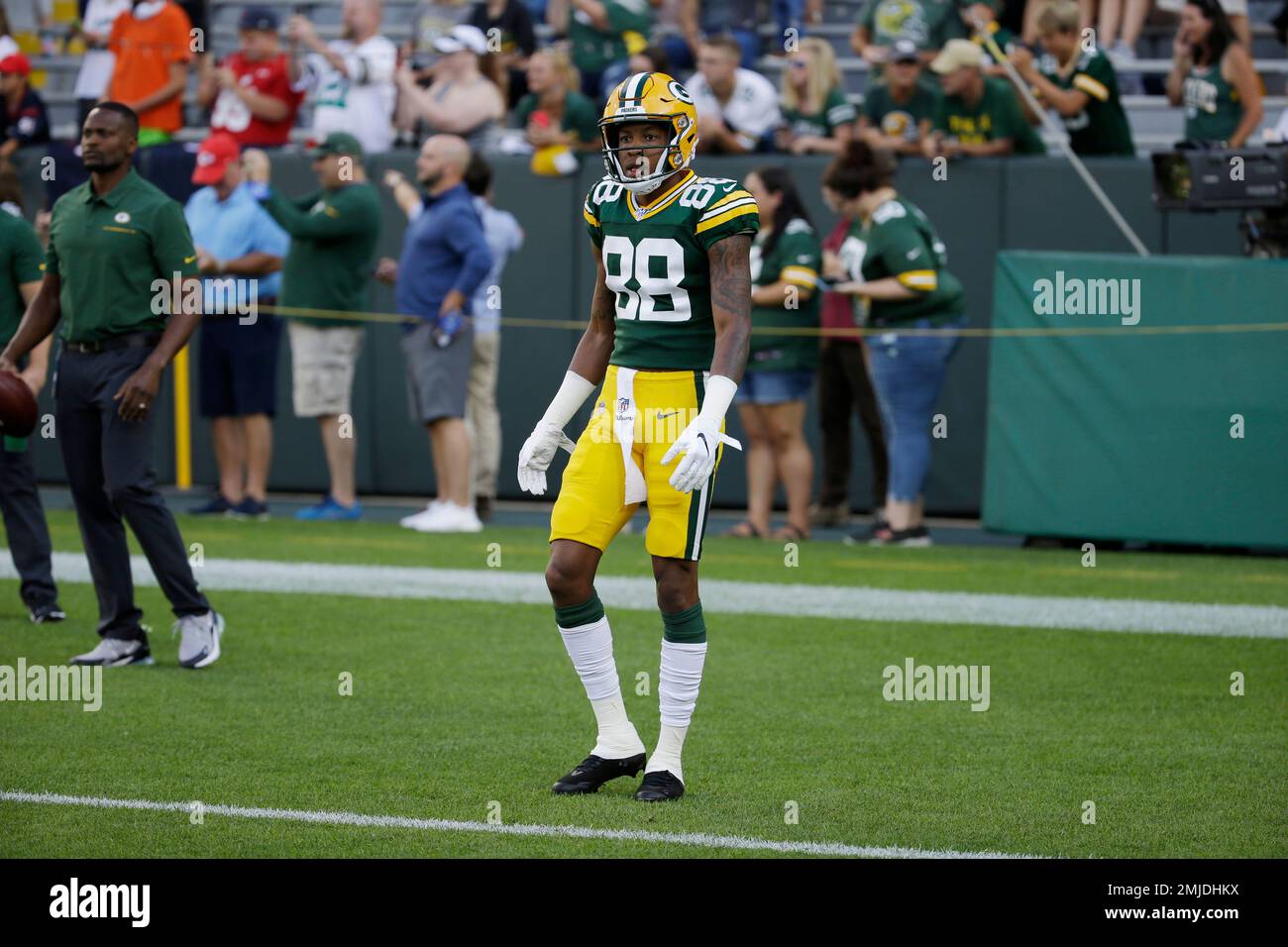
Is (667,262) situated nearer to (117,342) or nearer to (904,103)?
(117,342)

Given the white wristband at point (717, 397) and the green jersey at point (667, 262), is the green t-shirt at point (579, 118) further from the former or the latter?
the white wristband at point (717, 397)

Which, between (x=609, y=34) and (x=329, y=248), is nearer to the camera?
(x=329, y=248)

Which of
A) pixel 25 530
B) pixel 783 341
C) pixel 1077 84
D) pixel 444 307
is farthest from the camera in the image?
pixel 1077 84

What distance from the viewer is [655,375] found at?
5.69 meters

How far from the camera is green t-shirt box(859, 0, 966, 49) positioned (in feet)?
45.3

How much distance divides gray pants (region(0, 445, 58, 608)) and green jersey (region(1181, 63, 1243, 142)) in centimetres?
699

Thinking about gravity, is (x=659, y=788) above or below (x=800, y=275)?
below

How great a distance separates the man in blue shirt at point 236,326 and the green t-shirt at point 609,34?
3329 millimetres

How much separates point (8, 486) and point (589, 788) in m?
4.03

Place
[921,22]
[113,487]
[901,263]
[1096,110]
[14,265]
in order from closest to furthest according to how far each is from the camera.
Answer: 1. [113,487]
2. [14,265]
3. [901,263]
4. [1096,110]
5. [921,22]

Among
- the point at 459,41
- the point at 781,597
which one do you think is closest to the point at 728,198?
the point at 781,597

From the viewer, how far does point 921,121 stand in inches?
505

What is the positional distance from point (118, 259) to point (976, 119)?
6789 millimetres
